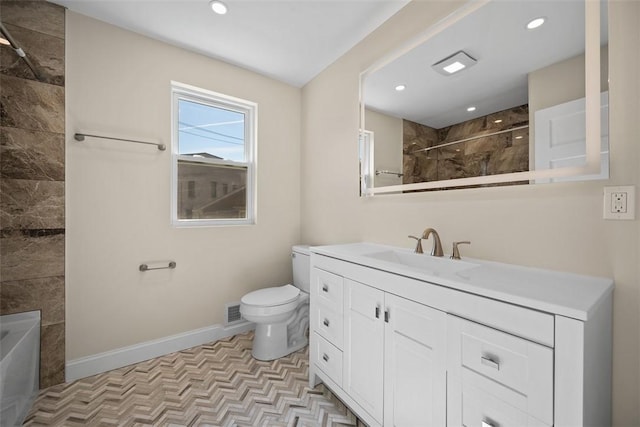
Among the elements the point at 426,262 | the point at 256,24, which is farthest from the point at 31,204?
the point at 426,262

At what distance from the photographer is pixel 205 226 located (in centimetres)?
233

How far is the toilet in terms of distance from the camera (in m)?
2.00

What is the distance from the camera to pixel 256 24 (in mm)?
1911

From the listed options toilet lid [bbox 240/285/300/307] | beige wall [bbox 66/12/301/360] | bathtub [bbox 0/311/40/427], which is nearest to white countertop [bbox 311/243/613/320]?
toilet lid [bbox 240/285/300/307]

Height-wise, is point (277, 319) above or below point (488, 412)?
below

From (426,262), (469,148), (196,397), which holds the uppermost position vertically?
(469,148)

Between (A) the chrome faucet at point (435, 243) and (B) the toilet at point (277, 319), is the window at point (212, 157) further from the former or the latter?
(A) the chrome faucet at point (435, 243)

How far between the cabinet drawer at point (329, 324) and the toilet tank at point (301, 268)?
70 cm

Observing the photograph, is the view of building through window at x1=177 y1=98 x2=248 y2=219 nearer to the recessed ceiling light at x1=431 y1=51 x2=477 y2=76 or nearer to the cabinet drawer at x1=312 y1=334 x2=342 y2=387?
the cabinet drawer at x1=312 y1=334 x2=342 y2=387

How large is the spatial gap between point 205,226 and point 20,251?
1.10 m

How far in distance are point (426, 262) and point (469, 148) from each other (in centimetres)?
67

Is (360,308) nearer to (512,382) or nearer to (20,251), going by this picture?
(512,382)

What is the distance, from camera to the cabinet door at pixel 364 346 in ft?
4.14

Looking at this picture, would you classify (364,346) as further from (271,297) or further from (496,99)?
(496,99)
